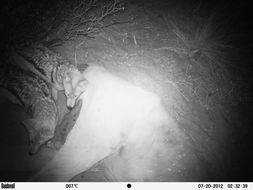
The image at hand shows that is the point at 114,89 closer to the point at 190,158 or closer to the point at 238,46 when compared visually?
the point at 190,158

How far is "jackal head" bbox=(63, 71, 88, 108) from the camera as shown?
3068 millimetres

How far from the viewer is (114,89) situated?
317 centimetres

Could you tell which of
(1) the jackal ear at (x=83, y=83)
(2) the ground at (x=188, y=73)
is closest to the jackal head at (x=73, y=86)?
(1) the jackal ear at (x=83, y=83)

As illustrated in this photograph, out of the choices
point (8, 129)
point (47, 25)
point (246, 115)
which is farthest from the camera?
point (246, 115)

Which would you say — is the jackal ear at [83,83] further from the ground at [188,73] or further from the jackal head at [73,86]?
the ground at [188,73]

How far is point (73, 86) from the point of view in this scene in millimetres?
3092

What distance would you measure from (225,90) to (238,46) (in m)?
0.61

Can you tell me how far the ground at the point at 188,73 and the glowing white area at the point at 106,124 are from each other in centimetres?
14

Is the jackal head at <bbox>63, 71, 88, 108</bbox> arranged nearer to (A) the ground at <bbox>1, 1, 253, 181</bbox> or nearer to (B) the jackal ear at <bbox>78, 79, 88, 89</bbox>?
(B) the jackal ear at <bbox>78, 79, 88, 89</bbox>

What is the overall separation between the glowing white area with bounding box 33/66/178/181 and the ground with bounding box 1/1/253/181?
135mm

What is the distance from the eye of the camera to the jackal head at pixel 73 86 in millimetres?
3068

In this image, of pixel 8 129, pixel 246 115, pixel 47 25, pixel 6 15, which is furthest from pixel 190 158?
pixel 6 15

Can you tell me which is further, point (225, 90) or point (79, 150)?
point (225, 90)

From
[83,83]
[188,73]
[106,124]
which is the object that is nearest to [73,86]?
[83,83]
